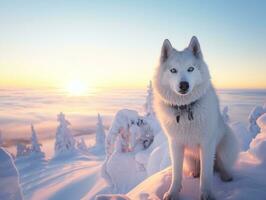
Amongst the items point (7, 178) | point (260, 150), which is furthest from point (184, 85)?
point (7, 178)

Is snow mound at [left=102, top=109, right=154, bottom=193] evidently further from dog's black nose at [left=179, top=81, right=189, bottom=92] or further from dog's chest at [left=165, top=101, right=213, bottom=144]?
dog's black nose at [left=179, top=81, right=189, bottom=92]

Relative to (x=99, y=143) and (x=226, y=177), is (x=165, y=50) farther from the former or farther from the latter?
(x=99, y=143)

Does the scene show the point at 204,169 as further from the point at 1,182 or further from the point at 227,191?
the point at 1,182

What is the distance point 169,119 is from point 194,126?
0.47 m

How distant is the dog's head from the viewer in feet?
14.0

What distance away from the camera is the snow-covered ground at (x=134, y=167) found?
4801 millimetres

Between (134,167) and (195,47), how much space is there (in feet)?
65.2

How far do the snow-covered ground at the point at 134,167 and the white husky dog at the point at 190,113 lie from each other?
1.22 feet

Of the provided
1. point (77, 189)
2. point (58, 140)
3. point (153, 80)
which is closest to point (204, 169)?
point (153, 80)

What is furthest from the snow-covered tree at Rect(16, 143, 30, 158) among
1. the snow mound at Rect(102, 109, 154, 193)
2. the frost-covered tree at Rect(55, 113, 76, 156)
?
the snow mound at Rect(102, 109, 154, 193)

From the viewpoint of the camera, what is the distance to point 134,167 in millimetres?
23219

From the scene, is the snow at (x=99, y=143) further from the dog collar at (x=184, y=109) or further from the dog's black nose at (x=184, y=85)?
the dog's black nose at (x=184, y=85)

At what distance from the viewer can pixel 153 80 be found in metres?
4.86

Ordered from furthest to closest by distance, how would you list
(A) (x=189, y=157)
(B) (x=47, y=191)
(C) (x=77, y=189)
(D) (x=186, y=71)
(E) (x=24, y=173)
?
(E) (x=24, y=173) → (B) (x=47, y=191) → (C) (x=77, y=189) → (A) (x=189, y=157) → (D) (x=186, y=71)
